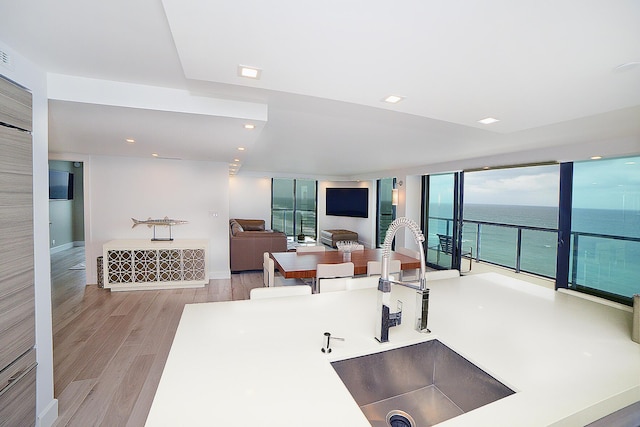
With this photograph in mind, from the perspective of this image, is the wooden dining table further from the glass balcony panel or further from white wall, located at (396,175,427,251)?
white wall, located at (396,175,427,251)

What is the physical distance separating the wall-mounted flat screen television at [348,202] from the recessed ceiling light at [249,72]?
7836 millimetres

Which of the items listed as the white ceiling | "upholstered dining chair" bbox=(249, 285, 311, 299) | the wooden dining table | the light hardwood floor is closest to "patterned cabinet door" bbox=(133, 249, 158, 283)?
the light hardwood floor

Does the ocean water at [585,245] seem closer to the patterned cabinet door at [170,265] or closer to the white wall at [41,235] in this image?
the patterned cabinet door at [170,265]

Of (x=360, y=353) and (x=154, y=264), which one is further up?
(x=360, y=353)

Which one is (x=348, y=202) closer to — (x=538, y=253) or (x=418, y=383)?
(x=538, y=253)

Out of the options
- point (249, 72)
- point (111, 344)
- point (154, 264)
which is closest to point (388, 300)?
point (249, 72)

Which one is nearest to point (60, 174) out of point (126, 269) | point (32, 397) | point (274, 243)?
point (126, 269)

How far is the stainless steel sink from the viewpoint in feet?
3.75

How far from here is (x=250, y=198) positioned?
935cm

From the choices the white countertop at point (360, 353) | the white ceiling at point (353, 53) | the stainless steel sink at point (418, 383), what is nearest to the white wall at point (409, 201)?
the white ceiling at point (353, 53)

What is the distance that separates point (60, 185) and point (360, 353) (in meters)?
9.73

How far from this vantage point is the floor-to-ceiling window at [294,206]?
389 inches

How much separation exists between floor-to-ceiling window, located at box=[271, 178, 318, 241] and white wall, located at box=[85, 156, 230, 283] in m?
4.18

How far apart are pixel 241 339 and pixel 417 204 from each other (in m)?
6.61
